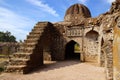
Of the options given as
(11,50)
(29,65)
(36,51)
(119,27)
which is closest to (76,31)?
(36,51)

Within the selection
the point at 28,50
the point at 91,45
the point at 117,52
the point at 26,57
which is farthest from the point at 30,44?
the point at 117,52

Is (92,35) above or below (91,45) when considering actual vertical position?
above

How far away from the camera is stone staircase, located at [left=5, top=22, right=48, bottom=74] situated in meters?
10.1

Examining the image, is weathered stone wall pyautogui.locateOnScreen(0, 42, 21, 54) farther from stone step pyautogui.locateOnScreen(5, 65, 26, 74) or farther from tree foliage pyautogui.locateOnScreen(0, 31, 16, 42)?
tree foliage pyautogui.locateOnScreen(0, 31, 16, 42)

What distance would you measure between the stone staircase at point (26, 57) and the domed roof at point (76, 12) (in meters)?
7.72

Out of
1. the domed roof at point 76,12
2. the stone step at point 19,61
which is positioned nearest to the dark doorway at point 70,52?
the domed roof at point 76,12

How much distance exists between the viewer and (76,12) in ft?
64.3

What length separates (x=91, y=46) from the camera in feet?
47.4

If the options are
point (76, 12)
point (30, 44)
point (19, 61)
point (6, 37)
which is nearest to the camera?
point (19, 61)

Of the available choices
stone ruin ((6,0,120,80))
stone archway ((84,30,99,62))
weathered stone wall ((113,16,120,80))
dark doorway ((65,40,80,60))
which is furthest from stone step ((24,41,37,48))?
weathered stone wall ((113,16,120,80))

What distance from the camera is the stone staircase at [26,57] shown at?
33.0 feet

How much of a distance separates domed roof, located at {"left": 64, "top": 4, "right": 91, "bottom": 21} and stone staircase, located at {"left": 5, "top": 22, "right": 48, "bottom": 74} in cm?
772

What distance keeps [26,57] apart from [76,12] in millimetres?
10598

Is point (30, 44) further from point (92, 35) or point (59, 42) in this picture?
point (92, 35)
